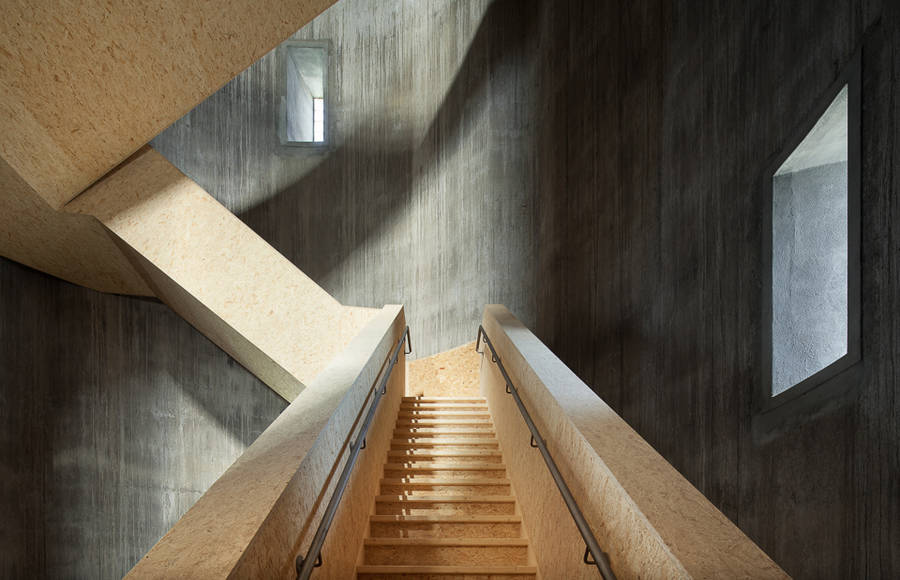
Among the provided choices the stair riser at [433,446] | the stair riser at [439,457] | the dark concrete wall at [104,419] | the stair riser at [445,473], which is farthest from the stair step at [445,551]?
the dark concrete wall at [104,419]

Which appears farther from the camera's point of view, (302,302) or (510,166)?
(510,166)

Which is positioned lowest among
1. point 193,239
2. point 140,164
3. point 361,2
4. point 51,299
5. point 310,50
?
point 51,299

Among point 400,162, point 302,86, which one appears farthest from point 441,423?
point 302,86

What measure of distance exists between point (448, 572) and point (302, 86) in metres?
8.53

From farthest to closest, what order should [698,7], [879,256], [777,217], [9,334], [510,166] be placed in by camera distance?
[510,166]
[9,334]
[698,7]
[777,217]
[879,256]

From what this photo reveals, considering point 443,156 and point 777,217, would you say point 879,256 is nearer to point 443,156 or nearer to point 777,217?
point 777,217

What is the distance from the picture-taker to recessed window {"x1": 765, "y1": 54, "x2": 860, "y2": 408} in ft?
10.8

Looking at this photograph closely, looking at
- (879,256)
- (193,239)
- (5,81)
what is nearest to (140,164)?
(193,239)

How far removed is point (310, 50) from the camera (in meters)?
8.42

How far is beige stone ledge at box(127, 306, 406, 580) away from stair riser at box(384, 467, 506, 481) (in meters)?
0.66

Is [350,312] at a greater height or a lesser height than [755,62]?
lesser

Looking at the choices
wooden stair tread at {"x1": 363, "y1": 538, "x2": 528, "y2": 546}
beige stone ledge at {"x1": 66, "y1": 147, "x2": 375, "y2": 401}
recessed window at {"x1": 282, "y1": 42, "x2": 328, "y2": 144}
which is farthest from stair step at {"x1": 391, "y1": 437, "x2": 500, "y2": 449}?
recessed window at {"x1": 282, "y1": 42, "x2": 328, "y2": 144}

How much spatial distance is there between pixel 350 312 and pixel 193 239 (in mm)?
1704

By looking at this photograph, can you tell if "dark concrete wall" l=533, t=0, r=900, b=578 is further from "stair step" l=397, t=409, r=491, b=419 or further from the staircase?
the staircase
